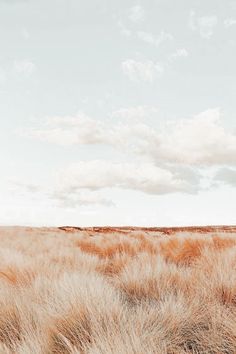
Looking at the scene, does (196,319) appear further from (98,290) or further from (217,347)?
(98,290)

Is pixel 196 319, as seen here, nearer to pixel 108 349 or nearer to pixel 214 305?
pixel 214 305

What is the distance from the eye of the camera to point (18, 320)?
3104 millimetres

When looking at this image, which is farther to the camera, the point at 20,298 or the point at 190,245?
the point at 190,245

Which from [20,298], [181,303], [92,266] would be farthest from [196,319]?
[92,266]

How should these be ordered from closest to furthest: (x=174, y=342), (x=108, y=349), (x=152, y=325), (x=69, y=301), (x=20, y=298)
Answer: (x=108, y=349), (x=174, y=342), (x=152, y=325), (x=69, y=301), (x=20, y=298)

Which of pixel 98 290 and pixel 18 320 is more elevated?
pixel 98 290

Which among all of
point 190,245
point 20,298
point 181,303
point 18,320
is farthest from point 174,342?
point 190,245

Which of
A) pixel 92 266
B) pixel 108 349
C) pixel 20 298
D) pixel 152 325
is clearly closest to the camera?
pixel 108 349

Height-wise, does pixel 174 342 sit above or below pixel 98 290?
below

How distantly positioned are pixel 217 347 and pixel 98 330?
27.9 inches

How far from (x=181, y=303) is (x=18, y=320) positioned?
1253mm

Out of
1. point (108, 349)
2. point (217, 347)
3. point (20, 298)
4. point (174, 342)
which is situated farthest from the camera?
point (20, 298)

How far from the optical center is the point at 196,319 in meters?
2.92

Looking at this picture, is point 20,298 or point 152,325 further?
point 20,298
